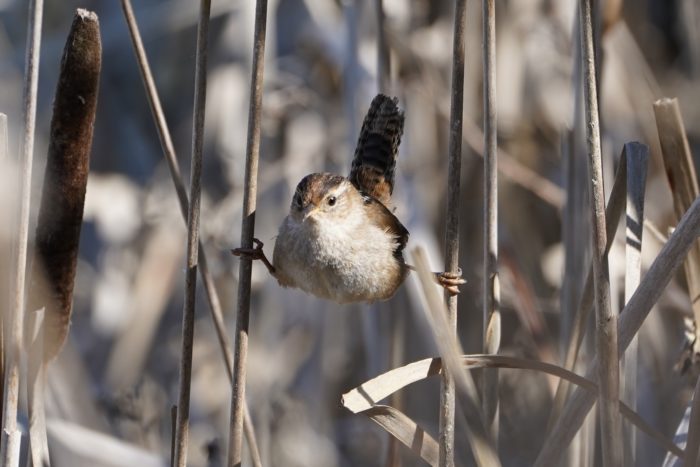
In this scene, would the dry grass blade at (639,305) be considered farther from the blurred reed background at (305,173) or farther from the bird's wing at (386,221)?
the blurred reed background at (305,173)

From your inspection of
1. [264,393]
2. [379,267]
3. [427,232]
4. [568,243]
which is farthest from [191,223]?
[264,393]

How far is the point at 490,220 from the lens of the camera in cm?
189

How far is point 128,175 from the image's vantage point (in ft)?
12.4

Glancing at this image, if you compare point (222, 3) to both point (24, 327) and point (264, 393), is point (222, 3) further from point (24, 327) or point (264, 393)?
point (24, 327)

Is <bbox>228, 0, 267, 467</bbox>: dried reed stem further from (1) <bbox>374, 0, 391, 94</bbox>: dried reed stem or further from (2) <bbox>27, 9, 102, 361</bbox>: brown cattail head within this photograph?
(1) <bbox>374, 0, 391, 94</bbox>: dried reed stem

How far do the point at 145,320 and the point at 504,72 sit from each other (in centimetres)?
167

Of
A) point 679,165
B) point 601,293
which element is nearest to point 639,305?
point 601,293

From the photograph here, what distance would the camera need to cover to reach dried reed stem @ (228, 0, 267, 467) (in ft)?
5.67

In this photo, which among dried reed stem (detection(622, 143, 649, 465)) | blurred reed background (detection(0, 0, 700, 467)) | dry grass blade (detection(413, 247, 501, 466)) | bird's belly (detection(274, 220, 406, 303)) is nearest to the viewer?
dry grass blade (detection(413, 247, 501, 466))

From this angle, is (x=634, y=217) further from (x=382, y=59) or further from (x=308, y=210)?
(x=382, y=59)

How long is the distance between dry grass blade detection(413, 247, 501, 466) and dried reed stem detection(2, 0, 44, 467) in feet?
2.60

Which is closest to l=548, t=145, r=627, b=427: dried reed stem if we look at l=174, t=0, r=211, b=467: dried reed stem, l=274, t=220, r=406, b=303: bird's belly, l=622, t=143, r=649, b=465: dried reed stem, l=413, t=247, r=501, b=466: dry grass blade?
l=622, t=143, r=649, b=465: dried reed stem

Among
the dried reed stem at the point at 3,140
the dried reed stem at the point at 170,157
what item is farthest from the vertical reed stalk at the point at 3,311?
the dried reed stem at the point at 170,157

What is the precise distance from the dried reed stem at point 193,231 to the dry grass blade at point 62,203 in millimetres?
194
